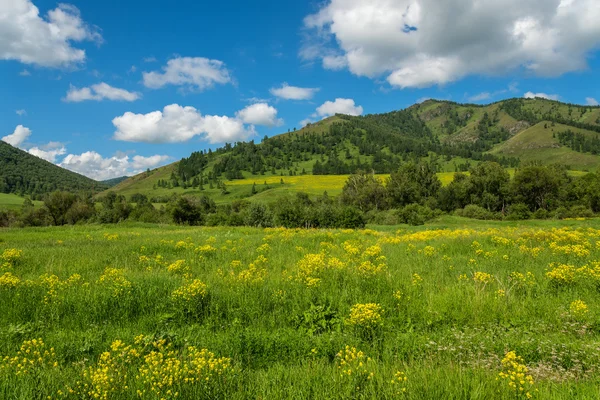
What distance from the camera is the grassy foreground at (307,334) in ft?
12.7

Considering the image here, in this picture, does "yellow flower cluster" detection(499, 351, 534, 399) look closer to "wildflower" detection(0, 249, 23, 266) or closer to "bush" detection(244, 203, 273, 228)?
"wildflower" detection(0, 249, 23, 266)

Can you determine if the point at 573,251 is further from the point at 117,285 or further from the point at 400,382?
the point at 117,285

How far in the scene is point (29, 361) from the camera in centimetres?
424

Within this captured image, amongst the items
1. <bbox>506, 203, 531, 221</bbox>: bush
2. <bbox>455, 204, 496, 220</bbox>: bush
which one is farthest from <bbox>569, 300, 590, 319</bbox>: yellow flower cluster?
<bbox>506, 203, 531, 221</bbox>: bush

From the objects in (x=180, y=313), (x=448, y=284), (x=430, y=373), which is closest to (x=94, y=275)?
(x=180, y=313)

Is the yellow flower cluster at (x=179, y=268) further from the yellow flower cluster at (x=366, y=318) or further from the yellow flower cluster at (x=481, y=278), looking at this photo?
the yellow flower cluster at (x=481, y=278)

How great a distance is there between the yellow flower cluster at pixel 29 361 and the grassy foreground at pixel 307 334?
0.03m

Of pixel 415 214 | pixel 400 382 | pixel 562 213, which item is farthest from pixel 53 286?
pixel 562 213

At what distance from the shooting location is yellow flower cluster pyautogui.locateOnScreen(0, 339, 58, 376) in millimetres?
4190

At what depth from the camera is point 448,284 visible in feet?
26.7

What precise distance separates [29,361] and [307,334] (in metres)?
4.15

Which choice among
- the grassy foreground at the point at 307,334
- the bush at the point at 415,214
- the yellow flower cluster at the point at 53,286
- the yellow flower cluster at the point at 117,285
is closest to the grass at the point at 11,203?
the bush at the point at 415,214

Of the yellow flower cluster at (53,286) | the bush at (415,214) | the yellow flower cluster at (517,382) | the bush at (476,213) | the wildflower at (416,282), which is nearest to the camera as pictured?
the yellow flower cluster at (517,382)

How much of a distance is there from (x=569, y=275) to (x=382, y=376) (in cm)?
699
